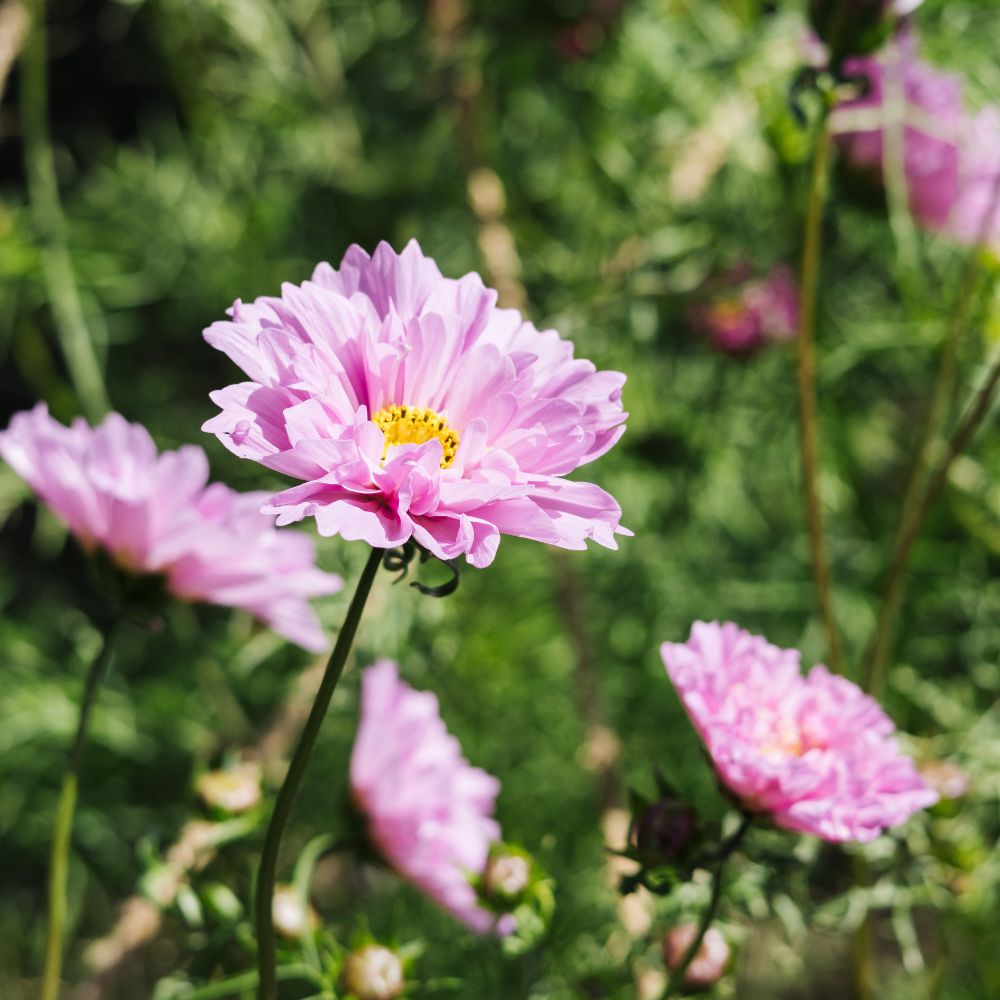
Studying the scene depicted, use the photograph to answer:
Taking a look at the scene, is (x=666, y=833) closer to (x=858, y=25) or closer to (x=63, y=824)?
(x=63, y=824)

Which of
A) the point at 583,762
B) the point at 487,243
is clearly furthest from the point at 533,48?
the point at 583,762

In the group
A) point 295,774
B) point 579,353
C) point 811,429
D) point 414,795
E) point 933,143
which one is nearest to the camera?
point 295,774

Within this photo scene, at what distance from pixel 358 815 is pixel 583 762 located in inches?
16.8

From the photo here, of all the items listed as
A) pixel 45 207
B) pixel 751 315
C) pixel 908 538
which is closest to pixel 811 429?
pixel 908 538

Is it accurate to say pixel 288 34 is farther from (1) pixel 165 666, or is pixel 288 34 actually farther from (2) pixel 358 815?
(2) pixel 358 815

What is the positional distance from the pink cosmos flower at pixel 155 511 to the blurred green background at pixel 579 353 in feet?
0.73

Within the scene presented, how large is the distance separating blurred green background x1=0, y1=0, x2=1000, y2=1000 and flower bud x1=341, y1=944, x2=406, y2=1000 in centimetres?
25

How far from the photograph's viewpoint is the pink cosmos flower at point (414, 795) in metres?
0.47

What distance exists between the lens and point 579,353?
2.95ft

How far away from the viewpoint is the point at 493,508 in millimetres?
284

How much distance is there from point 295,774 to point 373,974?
0.57ft

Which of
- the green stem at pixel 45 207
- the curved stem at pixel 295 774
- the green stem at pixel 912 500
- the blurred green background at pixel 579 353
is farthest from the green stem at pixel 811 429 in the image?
the green stem at pixel 45 207

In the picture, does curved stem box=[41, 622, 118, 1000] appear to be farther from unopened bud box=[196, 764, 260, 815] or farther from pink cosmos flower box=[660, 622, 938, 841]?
pink cosmos flower box=[660, 622, 938, 841]

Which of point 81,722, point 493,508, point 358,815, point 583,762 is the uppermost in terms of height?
point 493,508
